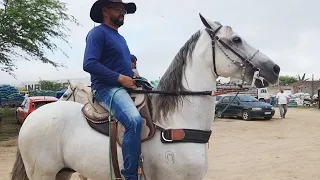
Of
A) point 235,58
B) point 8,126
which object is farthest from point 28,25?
point 235,58

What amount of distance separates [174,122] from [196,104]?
0.82 ft

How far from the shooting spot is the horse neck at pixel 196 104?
3.06 meters

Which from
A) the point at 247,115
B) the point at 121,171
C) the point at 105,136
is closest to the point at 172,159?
the point at 121,171

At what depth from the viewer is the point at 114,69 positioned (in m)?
3.27

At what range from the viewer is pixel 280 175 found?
708 cm

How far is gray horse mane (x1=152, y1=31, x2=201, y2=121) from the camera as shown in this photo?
123 inches

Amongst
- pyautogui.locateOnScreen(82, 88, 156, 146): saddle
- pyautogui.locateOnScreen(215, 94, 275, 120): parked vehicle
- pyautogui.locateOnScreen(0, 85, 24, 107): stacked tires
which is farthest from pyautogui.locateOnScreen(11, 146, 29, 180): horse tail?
pyautogui.locateOnScreen(0, 85, 24, 107): stacked tires

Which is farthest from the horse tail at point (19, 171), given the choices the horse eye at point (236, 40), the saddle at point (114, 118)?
the horse eye at point (236, 40)

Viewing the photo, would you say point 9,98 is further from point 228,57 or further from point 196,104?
point 228,57

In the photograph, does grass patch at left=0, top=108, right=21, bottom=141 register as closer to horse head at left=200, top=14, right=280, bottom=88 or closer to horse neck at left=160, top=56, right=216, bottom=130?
horse neck at left=160, top=56, right=216, bottom=130

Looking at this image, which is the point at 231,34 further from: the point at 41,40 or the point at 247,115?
the point at 247,115

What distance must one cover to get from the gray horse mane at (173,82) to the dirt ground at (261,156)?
4184mm

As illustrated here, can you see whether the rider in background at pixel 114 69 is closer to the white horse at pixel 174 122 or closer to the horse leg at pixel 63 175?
the white horse at pixel 174 122

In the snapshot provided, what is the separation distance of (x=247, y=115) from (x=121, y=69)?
18.5 m
